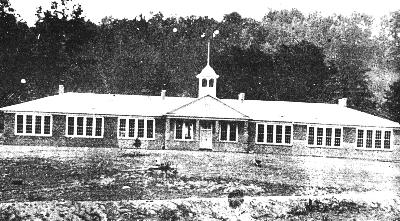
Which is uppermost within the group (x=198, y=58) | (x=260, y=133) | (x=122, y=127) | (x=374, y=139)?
(x=198, y=58)

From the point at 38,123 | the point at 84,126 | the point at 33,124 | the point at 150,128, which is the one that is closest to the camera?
the point at 33,124

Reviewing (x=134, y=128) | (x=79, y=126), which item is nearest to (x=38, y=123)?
(x=79, y=126)

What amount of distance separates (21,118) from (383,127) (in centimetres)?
2863

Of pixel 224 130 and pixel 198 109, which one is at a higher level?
pixel 198 109

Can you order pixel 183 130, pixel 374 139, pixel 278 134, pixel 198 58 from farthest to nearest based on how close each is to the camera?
pixel 198 58, pixel 278 134, pixel 374 139, pixel 183 130

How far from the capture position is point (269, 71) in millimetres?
67062

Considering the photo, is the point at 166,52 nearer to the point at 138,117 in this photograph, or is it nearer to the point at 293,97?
the point at 293,97

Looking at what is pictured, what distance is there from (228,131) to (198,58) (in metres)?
41.8

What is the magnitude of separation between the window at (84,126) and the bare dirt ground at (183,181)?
580 centimetres

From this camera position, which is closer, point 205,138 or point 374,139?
point 205,138

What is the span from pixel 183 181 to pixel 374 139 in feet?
77.6

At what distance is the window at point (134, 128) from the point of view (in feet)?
134

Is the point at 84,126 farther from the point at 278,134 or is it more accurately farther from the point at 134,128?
the point at 278,134

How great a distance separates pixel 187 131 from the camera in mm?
40656
